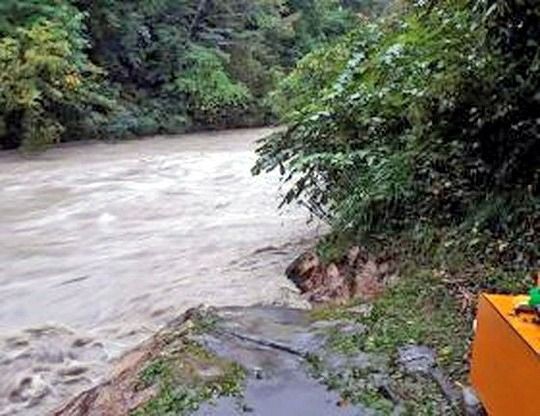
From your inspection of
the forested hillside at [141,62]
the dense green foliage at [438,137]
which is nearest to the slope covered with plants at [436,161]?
the dense green foliage at [438,137]

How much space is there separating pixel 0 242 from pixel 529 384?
713 cm

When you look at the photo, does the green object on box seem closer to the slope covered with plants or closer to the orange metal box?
the orange metal box

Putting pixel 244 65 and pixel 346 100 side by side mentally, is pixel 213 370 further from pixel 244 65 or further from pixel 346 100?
pixel 244 65

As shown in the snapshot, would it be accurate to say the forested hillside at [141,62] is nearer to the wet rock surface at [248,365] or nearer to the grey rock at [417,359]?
the wet rock surface at [248,365]

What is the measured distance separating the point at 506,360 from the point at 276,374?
100 centimetres

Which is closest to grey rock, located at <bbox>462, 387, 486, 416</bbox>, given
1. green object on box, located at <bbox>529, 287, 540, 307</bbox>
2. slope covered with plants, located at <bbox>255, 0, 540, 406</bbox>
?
slope covered with plants, located at <bbox>255, 0, 540, 406</bbox>

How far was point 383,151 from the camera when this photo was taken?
491 centimetres

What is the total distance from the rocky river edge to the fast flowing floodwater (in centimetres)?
121

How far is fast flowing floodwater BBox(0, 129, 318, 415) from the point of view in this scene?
481 cm

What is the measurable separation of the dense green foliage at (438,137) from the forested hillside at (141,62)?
1079cm

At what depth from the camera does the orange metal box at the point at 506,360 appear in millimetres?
1834

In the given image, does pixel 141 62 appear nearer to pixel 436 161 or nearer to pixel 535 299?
pixel 436 161

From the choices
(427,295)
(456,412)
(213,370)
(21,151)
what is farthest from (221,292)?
(21,151)

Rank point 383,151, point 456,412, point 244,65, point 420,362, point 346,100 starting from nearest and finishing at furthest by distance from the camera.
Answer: point 456,412
point 420,362
point 383,151
point 346,100
point 244,65
